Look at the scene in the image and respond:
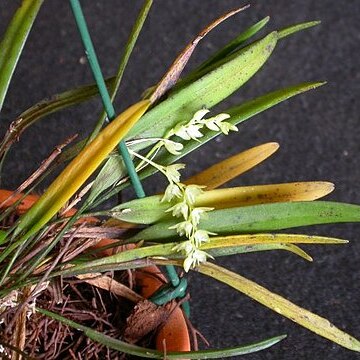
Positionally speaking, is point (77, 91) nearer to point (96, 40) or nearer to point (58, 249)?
point (58, 249)

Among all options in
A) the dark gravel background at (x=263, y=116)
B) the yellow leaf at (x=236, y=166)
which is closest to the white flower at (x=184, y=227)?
the yellow leaf at (x=236, y=166)

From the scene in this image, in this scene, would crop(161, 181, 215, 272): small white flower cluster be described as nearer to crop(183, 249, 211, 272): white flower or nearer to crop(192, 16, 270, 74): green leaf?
crop(183, 249, 211, 272): white flower

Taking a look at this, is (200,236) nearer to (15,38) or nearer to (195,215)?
(195,215)

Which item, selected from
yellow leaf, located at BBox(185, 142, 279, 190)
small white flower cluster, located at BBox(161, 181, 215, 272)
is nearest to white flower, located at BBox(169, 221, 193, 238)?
small white flower cluster, located at BBox(161, 181, 215, 272)

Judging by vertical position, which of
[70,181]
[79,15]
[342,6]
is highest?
[79,15]

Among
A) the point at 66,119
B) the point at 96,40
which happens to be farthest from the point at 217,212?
the point at 96,40

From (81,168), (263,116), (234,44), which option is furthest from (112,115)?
(263,116)
